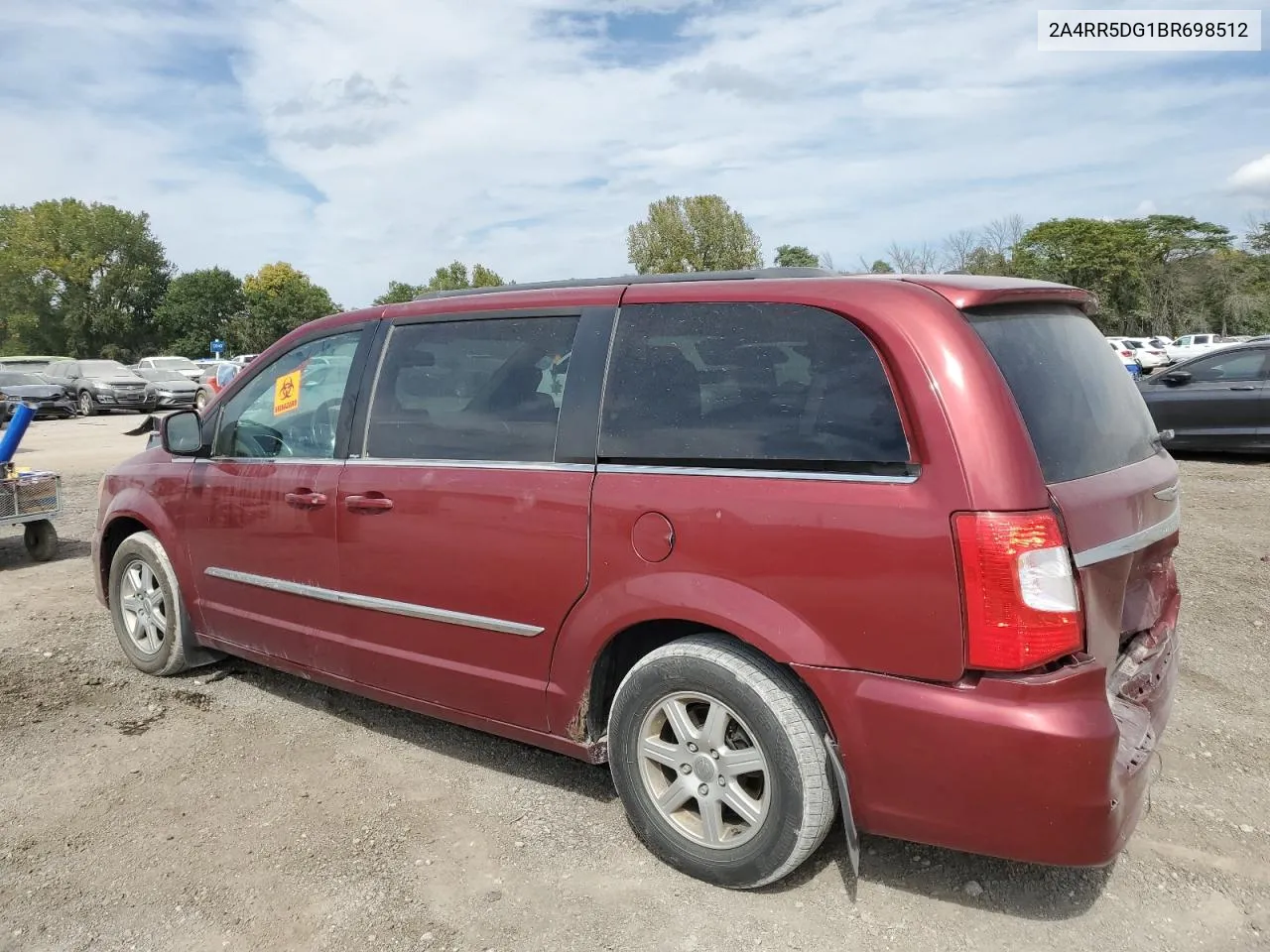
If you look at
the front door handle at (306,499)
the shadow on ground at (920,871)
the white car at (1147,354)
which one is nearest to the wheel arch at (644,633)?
the shadow on ground at (920,871)

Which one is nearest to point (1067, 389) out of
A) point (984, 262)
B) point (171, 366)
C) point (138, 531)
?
point (138, 531)

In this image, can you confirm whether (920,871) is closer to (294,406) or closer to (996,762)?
(996,762)

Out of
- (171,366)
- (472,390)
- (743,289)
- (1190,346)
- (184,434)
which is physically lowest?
(1190,346)

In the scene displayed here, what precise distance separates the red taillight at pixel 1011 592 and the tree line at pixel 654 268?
61.8 metres

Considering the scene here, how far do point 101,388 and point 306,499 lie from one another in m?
26.9

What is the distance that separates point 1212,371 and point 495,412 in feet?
36.0

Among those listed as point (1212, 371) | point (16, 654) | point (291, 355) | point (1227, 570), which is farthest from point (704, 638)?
point (1212, 371)

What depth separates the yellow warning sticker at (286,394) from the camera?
4.08 meters

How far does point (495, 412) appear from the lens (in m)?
3.30

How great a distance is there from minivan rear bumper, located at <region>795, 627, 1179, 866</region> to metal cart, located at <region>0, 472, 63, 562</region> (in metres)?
7.07

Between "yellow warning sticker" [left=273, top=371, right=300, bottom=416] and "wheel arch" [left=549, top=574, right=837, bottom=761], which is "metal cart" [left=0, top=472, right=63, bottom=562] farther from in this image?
"wheel arch" [left=549, top=574, right=837, bottom=761]

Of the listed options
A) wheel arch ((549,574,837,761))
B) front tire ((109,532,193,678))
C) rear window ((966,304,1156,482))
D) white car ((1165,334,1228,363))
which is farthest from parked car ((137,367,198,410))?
white car ((1165,334,1228,363))

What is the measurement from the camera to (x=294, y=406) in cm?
407

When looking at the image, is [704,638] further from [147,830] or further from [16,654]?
[16,654]
